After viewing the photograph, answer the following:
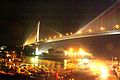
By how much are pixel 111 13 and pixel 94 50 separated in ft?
18.9

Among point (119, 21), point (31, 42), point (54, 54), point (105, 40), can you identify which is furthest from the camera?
point (31, 42)

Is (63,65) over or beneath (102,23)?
beneath

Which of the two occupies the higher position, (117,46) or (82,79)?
(117,46)

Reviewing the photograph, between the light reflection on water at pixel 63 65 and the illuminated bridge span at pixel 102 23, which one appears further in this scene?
the illuminated bridge span at pixel 102 23

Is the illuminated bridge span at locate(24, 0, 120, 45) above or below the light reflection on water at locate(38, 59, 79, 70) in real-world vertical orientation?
above

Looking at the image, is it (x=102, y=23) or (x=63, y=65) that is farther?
(x=102, y=23)

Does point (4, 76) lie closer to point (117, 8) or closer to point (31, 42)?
point (117, 8)

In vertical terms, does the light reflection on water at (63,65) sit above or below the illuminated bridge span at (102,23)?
below

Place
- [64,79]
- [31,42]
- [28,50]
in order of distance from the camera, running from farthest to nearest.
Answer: [31,42] → [28,50] → [64,79]

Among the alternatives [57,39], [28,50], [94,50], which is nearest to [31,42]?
[28,50]

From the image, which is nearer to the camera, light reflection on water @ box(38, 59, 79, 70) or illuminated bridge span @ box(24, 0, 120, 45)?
A: light reflection on water @ box(38, 59, 79, 70)

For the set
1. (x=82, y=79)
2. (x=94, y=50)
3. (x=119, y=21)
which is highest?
(x=119, y=21)

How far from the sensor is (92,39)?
33031 mm

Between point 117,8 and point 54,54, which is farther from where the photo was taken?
point 54,54
